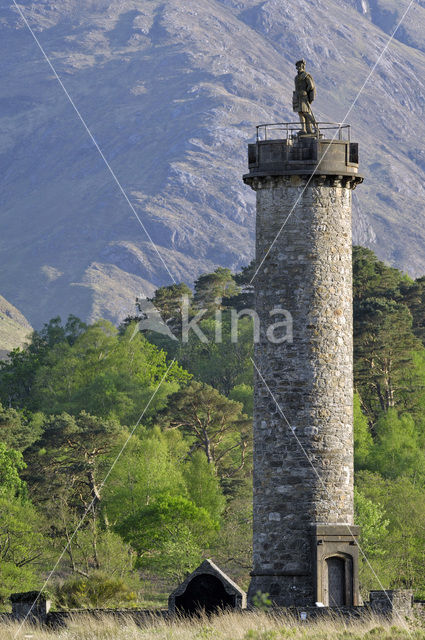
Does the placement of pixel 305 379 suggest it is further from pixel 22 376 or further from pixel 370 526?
pixel 22 376

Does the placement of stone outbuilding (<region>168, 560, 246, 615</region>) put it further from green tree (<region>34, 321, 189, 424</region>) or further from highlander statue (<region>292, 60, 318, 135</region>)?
green tree (<region>34, 321, 189, 424</region>)

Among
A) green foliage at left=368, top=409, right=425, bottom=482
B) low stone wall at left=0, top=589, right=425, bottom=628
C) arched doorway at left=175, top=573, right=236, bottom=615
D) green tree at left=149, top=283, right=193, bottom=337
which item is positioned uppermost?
green tree at left=149, top=283, right=193, bottom=337

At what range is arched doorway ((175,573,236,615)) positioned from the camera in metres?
30.3

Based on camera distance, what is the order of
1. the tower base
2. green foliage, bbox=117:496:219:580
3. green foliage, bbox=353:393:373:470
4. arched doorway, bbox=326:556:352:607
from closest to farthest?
the tower base, arched doorway, bbox=326:556:352:607, green foliage, bbox=117:496:219:580, green foliage, bbox=353:393:373:470

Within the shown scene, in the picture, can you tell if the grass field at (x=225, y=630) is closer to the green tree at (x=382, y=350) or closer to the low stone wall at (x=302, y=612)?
the low stone wall at (x=302, y=612)

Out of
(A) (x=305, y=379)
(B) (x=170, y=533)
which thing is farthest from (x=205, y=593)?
(B) (x=170, y=533)

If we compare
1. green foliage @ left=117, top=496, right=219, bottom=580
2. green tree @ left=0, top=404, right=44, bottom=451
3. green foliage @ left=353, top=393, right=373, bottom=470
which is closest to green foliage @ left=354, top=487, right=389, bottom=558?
green foliage @ left=117, top=496, right=219, bottom=580

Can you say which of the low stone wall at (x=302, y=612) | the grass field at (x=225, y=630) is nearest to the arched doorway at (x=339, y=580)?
the low stone wall at (x=302, y=612)

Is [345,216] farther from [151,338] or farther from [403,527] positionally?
[151,338]

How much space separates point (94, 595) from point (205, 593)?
8.37m

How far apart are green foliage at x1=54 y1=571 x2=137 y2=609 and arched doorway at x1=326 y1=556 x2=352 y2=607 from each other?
298 inches

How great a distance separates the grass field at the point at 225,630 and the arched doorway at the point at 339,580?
11.5 ft

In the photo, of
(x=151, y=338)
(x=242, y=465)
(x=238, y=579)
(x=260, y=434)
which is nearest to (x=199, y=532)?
(x=238, y=579)

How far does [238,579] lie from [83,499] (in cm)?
953
